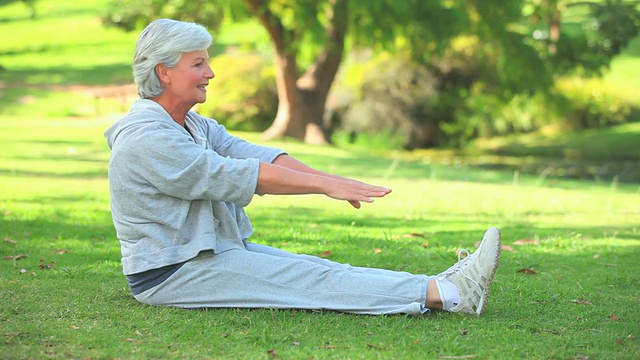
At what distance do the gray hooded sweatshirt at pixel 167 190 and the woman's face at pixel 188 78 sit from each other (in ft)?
0.36

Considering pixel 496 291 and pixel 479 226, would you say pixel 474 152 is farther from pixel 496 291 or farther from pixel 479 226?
pixel 496 291

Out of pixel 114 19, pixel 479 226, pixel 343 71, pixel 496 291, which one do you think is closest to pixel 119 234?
pixel 496 291

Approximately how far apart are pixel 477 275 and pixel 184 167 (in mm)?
1404

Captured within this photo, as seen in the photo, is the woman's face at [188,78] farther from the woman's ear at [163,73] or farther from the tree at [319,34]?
the tree at [319,34]

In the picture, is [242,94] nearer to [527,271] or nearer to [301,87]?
[301,87]

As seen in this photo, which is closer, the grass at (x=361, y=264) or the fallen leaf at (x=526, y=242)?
the grass at (x=361, y=264)

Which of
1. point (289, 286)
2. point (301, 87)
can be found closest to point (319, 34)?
point (301, 87)

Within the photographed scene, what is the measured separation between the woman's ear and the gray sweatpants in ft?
2.73

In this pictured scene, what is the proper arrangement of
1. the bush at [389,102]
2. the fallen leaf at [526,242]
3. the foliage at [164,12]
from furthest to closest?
the bush at [389,102]
the foliage at [164,12]
the fallen leaf at [526,242]

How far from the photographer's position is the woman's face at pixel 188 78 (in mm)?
4082

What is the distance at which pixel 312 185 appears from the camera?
3.82 meters

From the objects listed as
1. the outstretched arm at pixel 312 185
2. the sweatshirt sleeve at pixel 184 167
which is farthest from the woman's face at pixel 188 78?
the outstretched arm at pixel 312 185

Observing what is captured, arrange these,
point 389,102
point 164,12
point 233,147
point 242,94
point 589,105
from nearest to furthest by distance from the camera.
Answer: point 233,147 < point 389,102 < point 164,12 < point 242,94 < point 589,105

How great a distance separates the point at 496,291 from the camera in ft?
15.4
